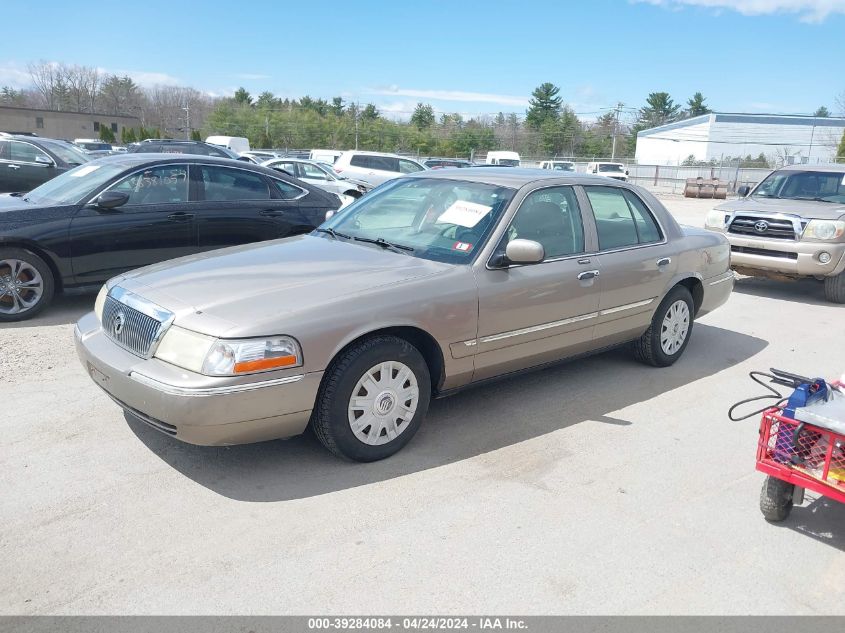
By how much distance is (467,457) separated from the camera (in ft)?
14.0

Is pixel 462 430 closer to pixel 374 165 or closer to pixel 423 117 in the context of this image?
pixel 374 165

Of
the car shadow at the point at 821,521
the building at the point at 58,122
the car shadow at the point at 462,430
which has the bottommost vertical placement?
the car shadow at the point at 821,521

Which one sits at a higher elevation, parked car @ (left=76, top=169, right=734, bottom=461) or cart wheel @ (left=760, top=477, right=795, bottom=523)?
parked car @ (left=76, top=169, right=734, bottom=461)

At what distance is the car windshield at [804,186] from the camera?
32.1ft

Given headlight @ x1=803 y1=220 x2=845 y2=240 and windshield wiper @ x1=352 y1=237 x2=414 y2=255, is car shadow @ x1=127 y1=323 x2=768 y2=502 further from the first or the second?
headlight @ x1=803 y1=220 x2=845 y2=240

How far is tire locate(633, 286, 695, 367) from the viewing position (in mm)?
5930

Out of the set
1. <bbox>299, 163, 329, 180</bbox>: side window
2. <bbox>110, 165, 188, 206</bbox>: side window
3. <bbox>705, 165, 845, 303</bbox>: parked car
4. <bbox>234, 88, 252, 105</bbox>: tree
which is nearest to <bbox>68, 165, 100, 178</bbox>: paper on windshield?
<bbox>110, 165, 188, 206</bbox>: side window

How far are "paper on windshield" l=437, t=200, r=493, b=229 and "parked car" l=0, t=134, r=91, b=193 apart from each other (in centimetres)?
1009

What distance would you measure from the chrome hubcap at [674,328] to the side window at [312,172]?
51.5 feet

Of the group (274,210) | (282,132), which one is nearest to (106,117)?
(282,132)

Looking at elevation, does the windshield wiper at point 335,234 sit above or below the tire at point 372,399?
above

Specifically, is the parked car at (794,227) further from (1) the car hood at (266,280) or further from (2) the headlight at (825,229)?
(1) the car hood at (266,280)

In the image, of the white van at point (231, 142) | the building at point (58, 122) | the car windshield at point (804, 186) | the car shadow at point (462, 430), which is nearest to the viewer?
the car shadow at point (462, 430)

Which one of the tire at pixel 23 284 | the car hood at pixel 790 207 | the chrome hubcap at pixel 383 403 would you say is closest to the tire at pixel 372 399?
the chrome hubcap at pixel 383 403
